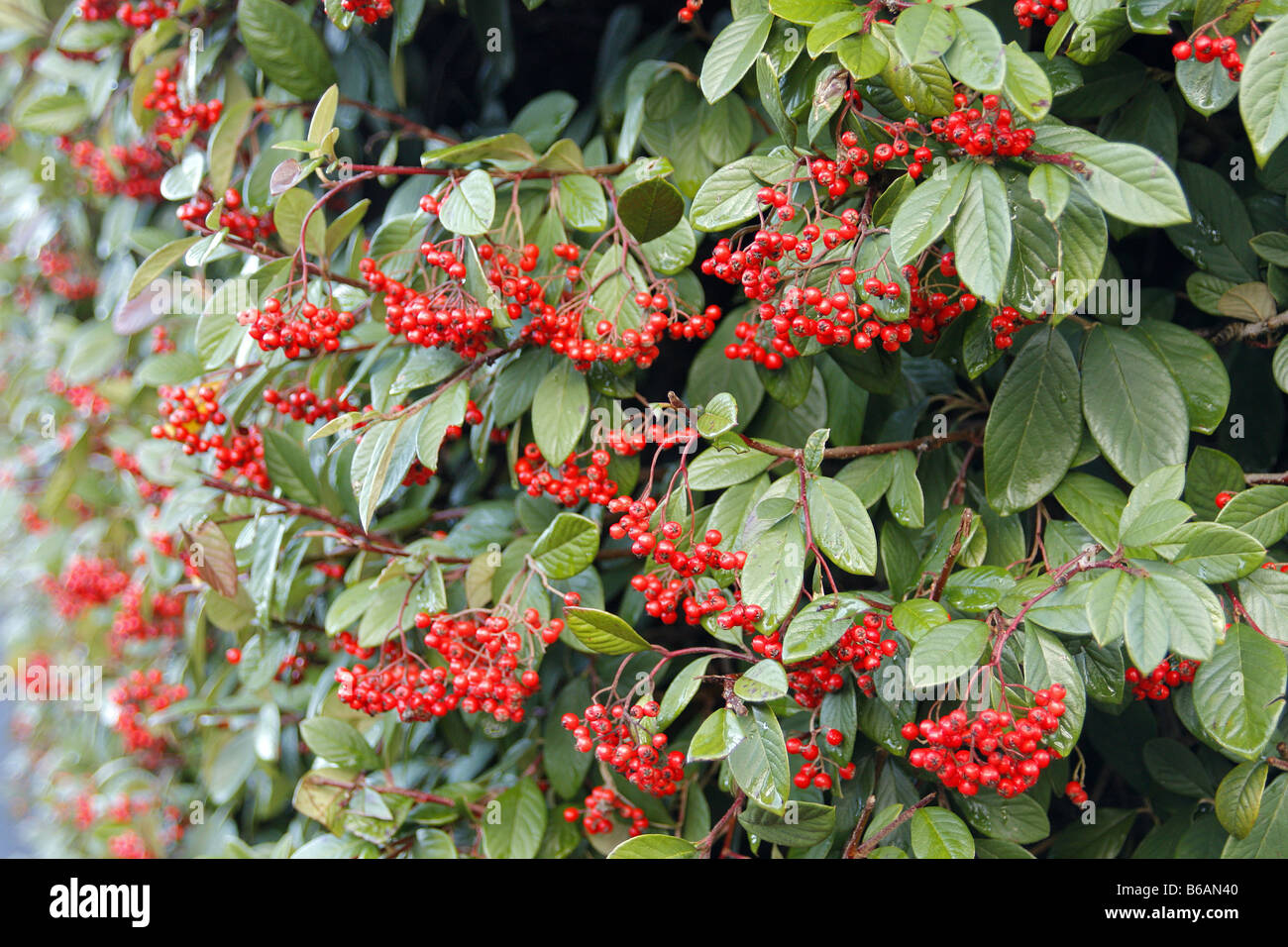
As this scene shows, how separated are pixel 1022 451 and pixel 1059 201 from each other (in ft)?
1.06

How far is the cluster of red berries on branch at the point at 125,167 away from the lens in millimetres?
1803

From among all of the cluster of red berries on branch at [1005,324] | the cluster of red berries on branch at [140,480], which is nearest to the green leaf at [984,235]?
the cluster of red berries on branch at [1005,324]

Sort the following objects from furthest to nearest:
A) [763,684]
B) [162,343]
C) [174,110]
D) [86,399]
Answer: [86,399] < [162,343] < [174,110] < [763,684]

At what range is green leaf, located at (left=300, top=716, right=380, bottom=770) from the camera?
1287mm

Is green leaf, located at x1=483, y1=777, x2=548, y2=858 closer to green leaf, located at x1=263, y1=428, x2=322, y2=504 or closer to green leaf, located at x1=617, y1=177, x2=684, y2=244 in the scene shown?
green leaf, located at x1=263, y1=428, x2=322, y2=504

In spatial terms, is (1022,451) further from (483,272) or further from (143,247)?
(143,247)

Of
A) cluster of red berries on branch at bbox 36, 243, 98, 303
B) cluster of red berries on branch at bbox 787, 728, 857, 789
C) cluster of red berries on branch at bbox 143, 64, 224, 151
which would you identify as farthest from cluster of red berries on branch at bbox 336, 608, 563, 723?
cluster of red berries on branch at bbox 36, 243, 98, 303

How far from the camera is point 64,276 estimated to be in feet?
7.70

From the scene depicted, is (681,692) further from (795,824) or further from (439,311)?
(439,311)

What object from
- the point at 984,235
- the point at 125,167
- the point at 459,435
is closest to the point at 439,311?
the point at 459,435

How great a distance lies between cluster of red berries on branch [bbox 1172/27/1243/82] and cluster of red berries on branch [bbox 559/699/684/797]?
0.84 m

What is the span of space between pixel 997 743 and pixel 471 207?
2.68ft

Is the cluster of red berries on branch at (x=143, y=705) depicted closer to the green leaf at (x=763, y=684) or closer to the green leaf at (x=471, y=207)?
the green leaf at (x=471, y=207)
